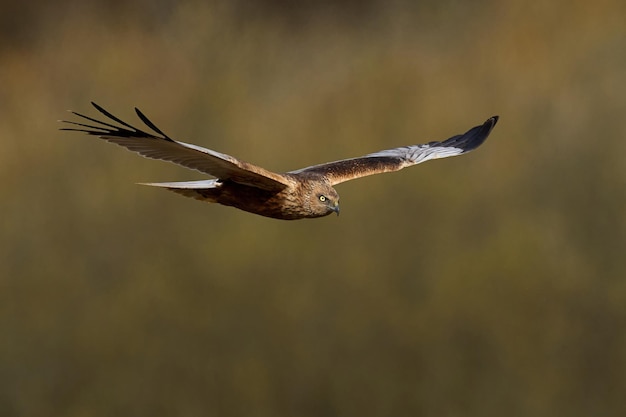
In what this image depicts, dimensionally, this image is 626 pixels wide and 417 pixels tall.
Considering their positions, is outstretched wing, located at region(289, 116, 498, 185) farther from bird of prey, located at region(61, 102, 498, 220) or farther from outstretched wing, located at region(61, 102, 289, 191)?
outstretched wing, located at region(61, 102, 289, 191)

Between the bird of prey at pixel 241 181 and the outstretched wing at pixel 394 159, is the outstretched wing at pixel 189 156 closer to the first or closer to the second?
the bird of prey at pixel 241 181

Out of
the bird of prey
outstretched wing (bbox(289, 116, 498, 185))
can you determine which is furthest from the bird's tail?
outstretched wing (bbox(289, 116, 498, 185))

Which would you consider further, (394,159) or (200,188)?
(394,159)

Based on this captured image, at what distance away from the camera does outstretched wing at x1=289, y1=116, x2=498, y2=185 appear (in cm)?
493

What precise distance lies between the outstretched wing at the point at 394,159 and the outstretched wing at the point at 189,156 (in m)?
0.51

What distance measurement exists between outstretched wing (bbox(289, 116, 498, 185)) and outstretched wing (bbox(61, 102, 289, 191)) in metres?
0.51

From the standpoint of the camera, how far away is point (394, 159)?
5422 mm

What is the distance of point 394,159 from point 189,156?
67.6 inches

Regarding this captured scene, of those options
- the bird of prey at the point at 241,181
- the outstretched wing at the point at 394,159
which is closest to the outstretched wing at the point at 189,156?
the bird of prey at the point at 241,181

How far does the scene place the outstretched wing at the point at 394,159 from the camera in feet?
16.2

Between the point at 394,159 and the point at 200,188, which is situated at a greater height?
the point at 394,159

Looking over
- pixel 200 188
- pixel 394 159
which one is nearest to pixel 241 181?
pixel 200 188

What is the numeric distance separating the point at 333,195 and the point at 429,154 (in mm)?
1379

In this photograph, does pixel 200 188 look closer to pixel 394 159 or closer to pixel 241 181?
pixel 241 181
